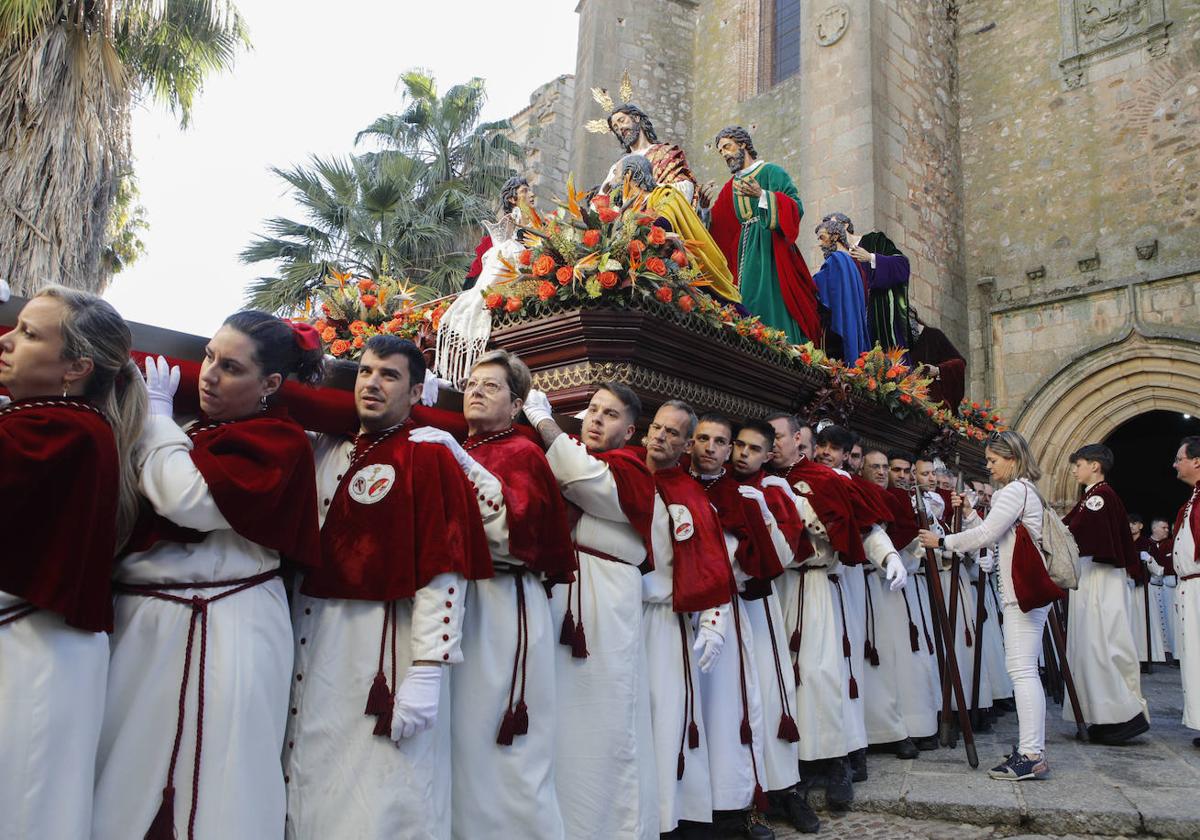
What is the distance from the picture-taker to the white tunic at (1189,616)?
18.7 ft

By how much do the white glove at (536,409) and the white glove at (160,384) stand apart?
4.43ft

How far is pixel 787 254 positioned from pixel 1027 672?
373cm

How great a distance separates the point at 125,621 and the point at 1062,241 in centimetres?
1438

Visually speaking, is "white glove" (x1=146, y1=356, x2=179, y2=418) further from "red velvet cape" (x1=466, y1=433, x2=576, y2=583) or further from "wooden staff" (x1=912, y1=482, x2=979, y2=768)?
"wooden staff" (x1=912, y1=482, x2=979, y2=768)

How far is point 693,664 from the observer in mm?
3971

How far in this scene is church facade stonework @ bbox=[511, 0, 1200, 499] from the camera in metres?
12.2

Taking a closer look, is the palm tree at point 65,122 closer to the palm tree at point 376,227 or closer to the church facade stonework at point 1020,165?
the palm tree at point 376,227

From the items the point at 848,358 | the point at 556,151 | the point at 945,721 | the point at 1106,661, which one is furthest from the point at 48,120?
the point at 556,151

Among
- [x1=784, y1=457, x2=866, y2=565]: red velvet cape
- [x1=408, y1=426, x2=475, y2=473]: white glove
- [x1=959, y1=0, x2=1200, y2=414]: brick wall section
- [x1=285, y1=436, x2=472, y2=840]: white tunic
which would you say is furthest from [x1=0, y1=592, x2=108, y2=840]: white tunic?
[x1=959, y1=0, x2=1200, y2=414]: brick wall section

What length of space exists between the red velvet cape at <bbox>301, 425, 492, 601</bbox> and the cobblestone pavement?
237 centimetres

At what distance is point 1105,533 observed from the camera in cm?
626

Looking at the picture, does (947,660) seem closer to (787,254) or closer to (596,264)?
(596,264)

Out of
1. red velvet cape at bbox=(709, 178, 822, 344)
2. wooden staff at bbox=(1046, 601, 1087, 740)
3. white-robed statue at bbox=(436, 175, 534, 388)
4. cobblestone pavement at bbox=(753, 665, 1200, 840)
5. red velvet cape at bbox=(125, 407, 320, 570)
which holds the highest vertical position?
red velvet cape at bbox=(709, 178, 822, 344)

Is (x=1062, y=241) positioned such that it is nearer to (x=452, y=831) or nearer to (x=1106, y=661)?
(x=1106, y=661)
